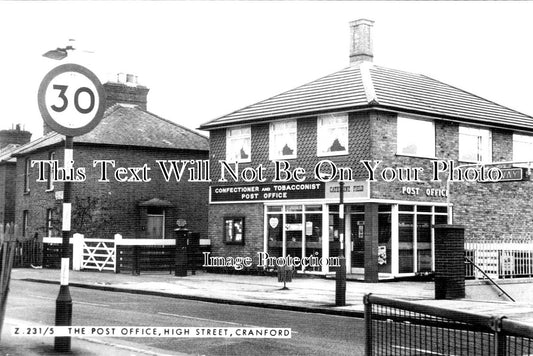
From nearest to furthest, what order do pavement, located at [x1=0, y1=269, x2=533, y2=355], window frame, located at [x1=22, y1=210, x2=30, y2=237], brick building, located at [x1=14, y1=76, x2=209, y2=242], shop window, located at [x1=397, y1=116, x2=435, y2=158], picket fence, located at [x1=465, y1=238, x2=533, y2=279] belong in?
pavement, located at [x1=0, y1=269, x2=533, y2=355]
picket fence, located at [x1=465, y1=238, x2=533, y2=279]
shop window, located at [x1=397, y1=116, x2=435, y2=158]
brick building, located at [x1=14, y1=76, x2=209, y2=242]
window frame, located at [x1=22, y1=210, x2=30, y2=237]

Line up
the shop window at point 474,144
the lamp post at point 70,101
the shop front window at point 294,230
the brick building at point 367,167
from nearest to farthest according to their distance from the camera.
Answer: the lamp post at point 70,101 → the brick building at point 367,167 → the shop front window at point 294,230 → the shop window at point 474,144

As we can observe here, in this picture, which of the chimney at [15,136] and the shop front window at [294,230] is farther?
the chimney at [15,136]

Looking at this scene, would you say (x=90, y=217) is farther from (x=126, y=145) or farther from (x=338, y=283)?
(x=338, y=283)

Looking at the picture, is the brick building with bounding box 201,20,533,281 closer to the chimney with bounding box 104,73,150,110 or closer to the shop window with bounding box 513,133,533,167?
the shop window with bounding box 513,133,533,167

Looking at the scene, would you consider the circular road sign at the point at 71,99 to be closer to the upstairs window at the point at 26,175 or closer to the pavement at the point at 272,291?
the pavement at the point at 272,291

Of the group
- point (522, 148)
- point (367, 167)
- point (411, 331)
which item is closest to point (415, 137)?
point (367, 167)

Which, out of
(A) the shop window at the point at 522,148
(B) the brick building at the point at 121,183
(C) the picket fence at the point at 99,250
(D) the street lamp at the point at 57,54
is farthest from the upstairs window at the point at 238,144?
(D) the street lamp at the point at 57,54

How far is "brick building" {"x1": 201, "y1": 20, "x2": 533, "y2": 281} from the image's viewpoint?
23.5 m

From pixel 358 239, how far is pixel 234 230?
5.36 m

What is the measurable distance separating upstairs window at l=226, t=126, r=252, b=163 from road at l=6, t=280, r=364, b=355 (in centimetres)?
951

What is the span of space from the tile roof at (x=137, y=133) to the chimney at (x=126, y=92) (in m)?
0.93

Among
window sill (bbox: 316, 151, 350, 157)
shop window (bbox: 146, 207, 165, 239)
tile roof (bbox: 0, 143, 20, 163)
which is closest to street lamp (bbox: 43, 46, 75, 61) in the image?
window sill (bbox: 316, 151, 350, 157)

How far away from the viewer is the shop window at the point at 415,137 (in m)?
24.0

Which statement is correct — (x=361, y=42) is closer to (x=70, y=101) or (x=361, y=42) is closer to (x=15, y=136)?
(x=70, y=101)
